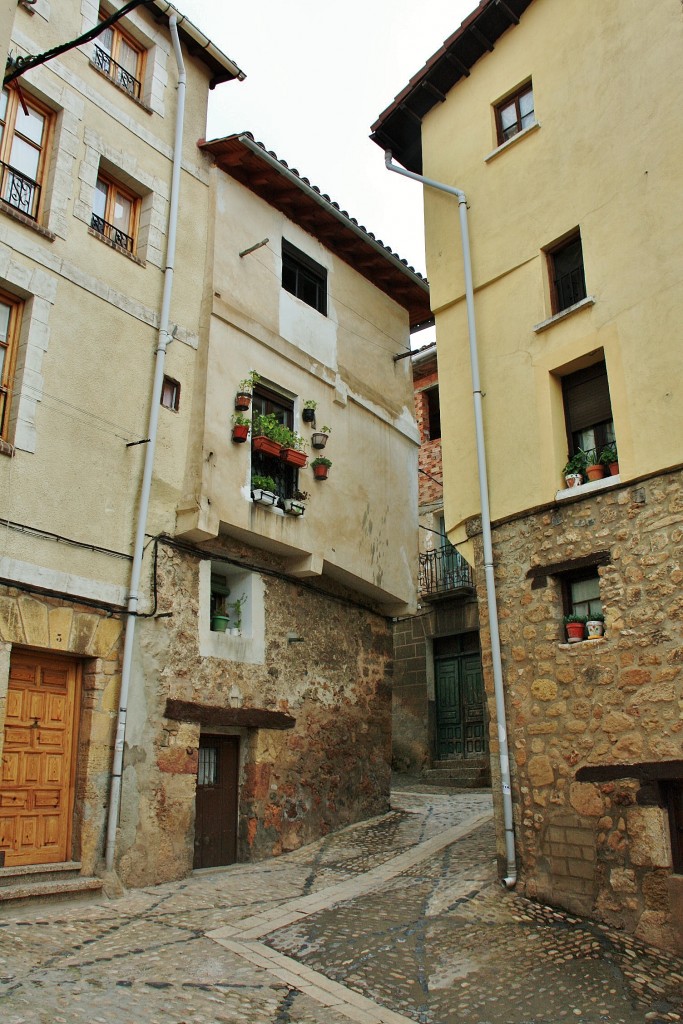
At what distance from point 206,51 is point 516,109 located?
14.8 ft

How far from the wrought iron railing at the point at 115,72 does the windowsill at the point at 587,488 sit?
7535 mm

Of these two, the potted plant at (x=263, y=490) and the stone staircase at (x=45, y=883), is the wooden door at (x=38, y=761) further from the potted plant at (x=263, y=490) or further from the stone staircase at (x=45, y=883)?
the potted plant at (x=263, y=490)

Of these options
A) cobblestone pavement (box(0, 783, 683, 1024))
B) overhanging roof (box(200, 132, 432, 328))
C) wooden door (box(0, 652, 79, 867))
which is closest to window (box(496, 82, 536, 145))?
overhanging roof (box(200, 132, 432, 328))

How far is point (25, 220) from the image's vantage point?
Answer: 352 inches

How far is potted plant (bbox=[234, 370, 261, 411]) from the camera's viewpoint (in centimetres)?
1091

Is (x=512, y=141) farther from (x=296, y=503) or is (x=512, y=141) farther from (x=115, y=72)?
(x=296, y=503)

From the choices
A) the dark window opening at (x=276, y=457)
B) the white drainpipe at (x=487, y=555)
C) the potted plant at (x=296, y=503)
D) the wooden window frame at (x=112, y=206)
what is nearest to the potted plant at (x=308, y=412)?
the dark window opening at (x=276, y=457)

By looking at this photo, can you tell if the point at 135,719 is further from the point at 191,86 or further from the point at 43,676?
the point at 191,86

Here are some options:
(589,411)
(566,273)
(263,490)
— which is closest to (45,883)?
(263,490)

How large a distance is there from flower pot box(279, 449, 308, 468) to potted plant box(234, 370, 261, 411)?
84 centimetres

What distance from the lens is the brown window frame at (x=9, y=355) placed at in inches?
337

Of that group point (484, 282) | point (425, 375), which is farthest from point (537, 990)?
point (425, 375)

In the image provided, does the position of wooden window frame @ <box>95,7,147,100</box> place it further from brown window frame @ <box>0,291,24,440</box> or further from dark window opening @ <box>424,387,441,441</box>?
dark window opening @ <box>424,387,441,441</box>

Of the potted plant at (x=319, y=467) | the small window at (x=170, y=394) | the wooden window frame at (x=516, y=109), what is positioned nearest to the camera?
the small window at (x=170, y=394)
